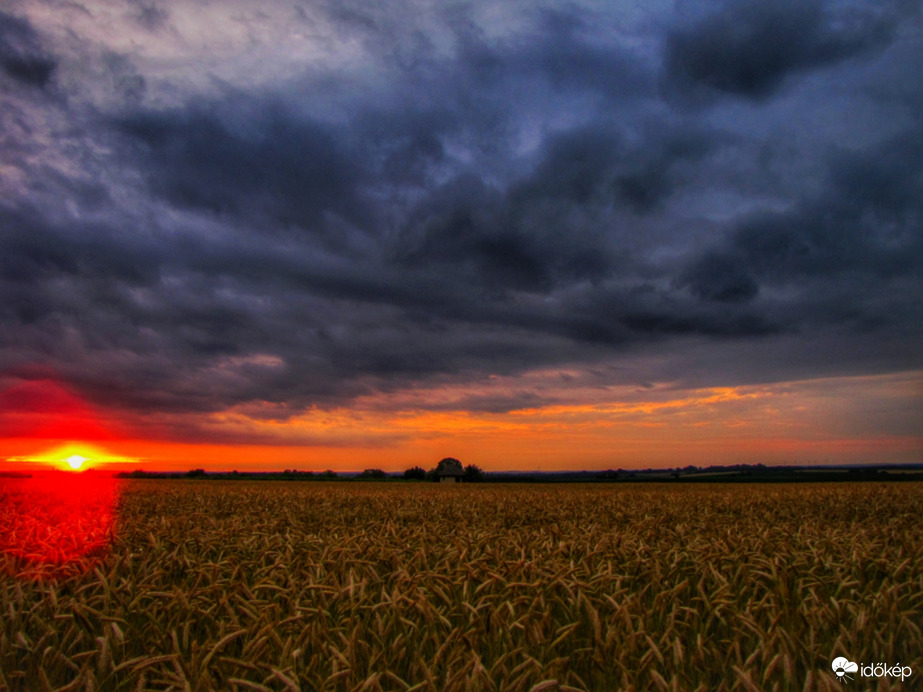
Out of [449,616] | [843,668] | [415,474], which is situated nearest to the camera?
[843,668]

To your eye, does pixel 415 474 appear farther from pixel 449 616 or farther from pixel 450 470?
pixel 449 616

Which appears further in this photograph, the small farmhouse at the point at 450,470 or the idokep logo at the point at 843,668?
the small farmhouse at the point at 450,470

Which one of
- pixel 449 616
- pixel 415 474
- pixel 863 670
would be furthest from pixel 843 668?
pixel 415 474

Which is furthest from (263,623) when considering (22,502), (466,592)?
(22,502)

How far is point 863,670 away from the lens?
3395 millimetres

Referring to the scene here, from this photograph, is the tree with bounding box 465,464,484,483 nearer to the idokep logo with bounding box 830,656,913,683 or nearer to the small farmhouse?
the small farmhouse

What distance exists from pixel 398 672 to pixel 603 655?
4.03 feet

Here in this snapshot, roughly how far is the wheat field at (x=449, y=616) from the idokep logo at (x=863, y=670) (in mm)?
61

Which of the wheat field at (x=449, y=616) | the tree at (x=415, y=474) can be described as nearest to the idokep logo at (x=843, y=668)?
→ the wheat field at (x=449, y=616)

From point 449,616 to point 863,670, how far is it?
2.58 m

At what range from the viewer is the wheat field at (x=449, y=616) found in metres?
3.18

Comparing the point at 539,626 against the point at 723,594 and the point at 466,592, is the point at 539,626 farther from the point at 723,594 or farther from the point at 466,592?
the point at 723,594

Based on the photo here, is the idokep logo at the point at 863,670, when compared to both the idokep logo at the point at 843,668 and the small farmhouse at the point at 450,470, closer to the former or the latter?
the idokep logo at the point at 843,668

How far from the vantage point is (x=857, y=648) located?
11.7 ft
